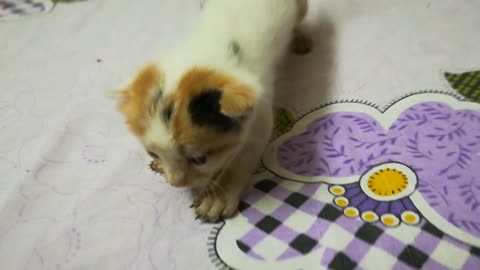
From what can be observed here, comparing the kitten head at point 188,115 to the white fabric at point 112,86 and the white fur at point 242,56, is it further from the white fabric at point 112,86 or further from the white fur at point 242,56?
the white fabric at point 112,86

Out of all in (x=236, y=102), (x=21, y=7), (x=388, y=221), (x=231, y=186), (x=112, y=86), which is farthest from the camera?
(x=21, y=7)

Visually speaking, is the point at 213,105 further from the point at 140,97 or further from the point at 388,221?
the point at 388,221

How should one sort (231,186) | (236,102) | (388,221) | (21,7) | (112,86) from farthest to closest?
(21,7), (112,86), (231,186), (388,221), (236,102)

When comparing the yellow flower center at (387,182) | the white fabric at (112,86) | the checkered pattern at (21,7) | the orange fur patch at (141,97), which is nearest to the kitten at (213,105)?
the orange fur patch at (141,97)

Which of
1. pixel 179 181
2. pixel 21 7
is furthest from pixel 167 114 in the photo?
pixel 21 7

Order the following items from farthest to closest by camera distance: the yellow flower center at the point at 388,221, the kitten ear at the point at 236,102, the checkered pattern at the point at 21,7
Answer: the checkered pattern at the point at 21,7 → the yellow flower center at the point at 388,221 → the kitten ear at the point at 236,102

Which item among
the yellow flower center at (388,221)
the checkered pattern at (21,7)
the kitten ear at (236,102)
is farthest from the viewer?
the checkered pattern at (21,7)
